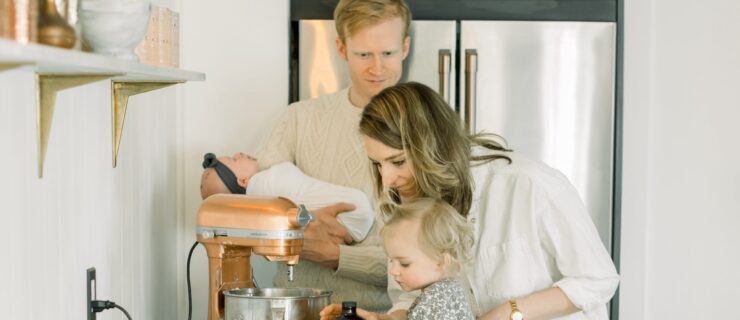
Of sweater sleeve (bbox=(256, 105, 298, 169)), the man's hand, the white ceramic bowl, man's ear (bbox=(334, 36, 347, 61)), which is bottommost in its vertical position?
the man's hand

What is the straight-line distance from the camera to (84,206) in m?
2.24

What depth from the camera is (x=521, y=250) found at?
2.24m

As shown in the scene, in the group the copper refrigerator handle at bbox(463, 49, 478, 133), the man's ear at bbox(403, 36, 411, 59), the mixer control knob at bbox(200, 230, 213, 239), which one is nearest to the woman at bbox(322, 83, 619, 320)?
the mixer control knob at bbox(200, 230, 213, 239)

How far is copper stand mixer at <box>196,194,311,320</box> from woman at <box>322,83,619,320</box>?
198 millimetres

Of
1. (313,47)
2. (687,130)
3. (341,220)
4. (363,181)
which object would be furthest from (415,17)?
(687,130)

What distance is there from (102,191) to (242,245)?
35 cm

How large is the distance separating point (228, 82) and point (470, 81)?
78 cm

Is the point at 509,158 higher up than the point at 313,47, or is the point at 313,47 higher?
the point at 313,47

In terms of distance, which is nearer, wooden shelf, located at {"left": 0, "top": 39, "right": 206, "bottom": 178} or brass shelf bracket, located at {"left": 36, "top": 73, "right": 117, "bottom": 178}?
wooden shelf, located at {"left": 0, "top": 39, "right": 206, "bottom": 178}

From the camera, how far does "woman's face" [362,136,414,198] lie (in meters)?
2.09

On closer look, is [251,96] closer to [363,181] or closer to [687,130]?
[363,181]

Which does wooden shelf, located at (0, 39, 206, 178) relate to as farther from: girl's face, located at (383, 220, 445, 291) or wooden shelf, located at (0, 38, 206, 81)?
girl's face, located at (383, 220, 445, 291)

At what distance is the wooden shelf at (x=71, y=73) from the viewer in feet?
4.31

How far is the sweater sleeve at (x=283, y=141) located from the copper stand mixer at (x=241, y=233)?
71 centimetres
